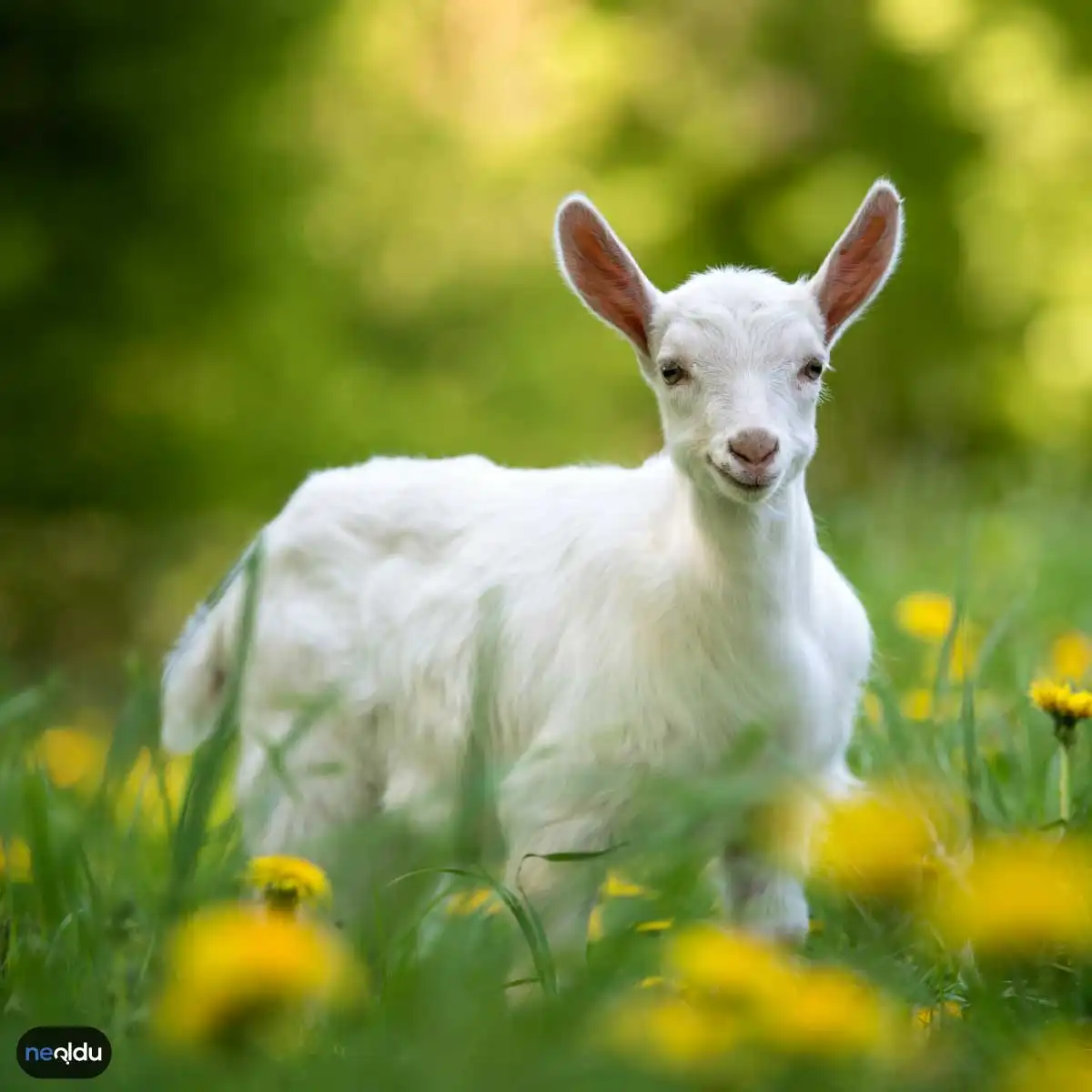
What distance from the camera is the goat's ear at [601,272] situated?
296 cm

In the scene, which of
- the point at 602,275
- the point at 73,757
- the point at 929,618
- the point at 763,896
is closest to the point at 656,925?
the point at 763,896

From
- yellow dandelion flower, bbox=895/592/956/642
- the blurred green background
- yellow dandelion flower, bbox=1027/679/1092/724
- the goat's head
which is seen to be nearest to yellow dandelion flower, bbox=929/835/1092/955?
yellow dandelion flower, bbox=1027/679/1092/724

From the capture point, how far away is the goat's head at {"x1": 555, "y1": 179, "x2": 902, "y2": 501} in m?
2.66

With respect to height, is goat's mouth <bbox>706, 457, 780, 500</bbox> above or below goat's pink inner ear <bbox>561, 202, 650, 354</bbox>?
below

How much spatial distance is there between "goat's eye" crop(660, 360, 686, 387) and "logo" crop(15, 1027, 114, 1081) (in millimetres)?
1509

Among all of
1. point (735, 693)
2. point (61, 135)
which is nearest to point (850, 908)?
point (735, 693)

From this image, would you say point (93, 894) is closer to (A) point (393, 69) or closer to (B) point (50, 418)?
(B) point (50, 418)

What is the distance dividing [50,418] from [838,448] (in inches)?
190

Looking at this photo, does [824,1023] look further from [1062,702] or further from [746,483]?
[746,483]

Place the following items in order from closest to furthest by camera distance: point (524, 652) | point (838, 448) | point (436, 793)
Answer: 1. point (436, 793)
2. point (524, 652)
3. point (838, 448)

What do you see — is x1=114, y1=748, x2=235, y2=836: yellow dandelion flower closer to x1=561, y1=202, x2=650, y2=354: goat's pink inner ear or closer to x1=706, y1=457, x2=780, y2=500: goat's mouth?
x1=706, y1=457, x2=780, y2=500: goat's mouth

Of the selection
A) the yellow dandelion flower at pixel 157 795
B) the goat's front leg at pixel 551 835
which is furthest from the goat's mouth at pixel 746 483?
the yellow dandelion flower at pixel 157 795

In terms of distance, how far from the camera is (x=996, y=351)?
9883mm

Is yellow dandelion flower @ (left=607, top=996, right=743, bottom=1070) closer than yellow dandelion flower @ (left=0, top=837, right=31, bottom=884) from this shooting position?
Yes
